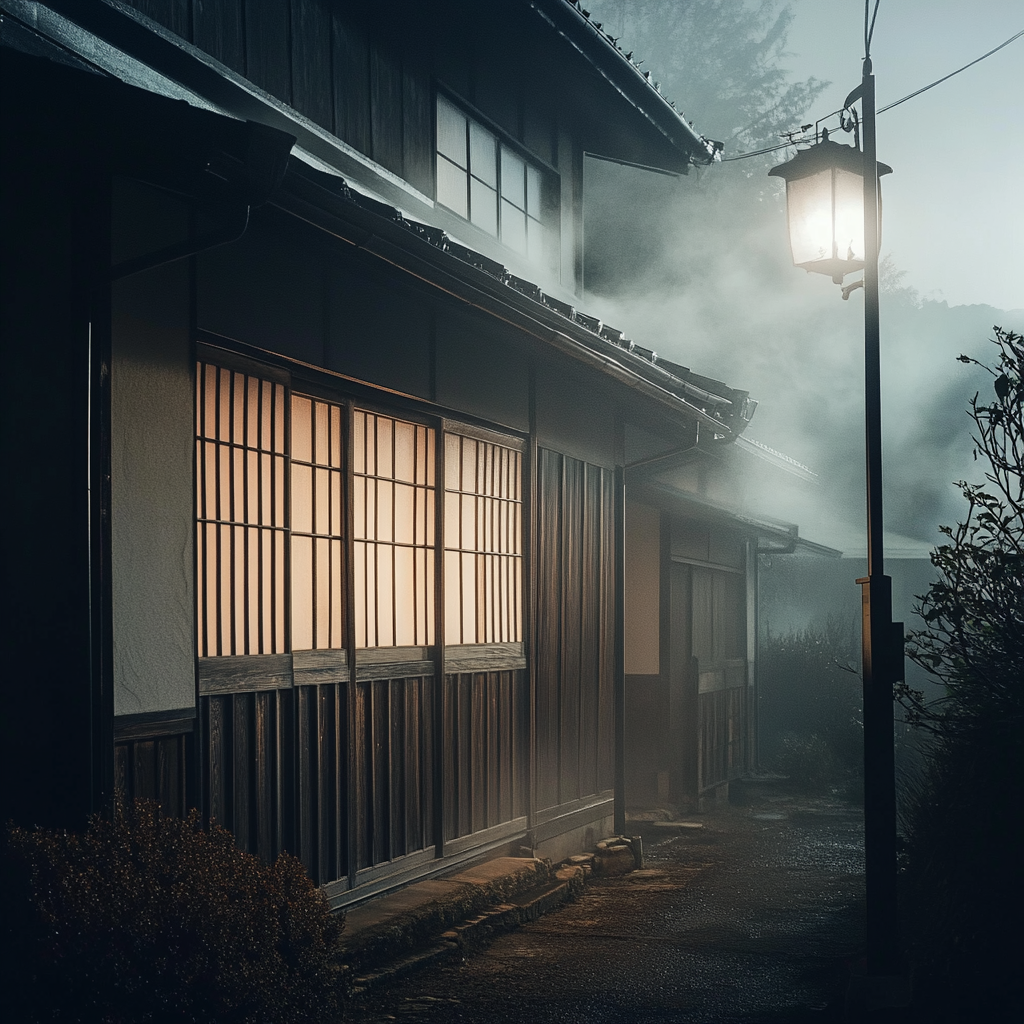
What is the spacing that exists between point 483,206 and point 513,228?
712mm

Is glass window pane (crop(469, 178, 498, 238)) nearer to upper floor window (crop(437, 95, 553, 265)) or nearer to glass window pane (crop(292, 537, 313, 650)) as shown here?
upper floor window (crop(437, 95, 553, 265))

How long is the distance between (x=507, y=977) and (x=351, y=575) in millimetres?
2516

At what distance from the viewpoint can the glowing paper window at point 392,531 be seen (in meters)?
7.59

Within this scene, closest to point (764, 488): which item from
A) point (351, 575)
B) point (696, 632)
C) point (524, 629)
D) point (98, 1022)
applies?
point (696, 632)

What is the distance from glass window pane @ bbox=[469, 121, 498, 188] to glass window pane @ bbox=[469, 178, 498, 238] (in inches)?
3.4

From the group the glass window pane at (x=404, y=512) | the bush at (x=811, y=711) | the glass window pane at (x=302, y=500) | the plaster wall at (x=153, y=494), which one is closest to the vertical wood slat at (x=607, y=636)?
the glass window pane at (x=404, y=512)

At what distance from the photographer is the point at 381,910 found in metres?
7.10

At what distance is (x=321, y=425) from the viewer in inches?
282

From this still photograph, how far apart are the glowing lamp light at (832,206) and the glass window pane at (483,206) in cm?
381

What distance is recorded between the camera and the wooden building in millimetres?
5137

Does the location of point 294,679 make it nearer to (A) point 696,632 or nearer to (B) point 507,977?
(B) point 507,977

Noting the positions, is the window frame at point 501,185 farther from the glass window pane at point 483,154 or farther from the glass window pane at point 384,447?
the glass window pane at point 384,447

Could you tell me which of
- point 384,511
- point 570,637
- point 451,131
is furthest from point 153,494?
point 451,131

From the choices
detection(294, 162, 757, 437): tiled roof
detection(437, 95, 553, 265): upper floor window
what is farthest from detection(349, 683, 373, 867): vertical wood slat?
detection(437, 95, 553, 265): upper floor window
